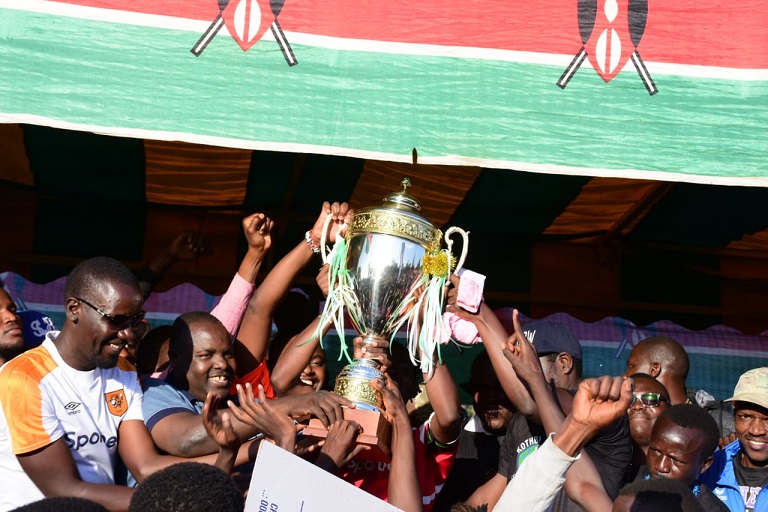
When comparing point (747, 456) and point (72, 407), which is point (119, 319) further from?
point (747, 456)

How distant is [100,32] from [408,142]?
54.6 inches

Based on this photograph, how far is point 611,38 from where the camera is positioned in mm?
4199

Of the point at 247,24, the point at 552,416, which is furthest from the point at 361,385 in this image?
the point at 247,24

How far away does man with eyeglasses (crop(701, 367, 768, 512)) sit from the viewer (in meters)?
4.26

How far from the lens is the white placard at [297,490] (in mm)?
2588

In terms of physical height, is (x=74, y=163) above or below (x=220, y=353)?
above

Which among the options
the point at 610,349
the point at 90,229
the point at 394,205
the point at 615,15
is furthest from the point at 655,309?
the point at 90,229

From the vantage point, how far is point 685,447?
369cm

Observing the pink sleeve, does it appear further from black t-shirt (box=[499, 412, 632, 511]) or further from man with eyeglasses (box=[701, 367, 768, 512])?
man with eyeglasses (box=[701, 367, 768, 512])

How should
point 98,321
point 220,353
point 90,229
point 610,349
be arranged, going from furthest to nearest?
point 610,349 → point 90,229 → point 220,353 → point 98,321

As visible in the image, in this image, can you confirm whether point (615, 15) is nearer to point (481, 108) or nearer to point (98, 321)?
point (481, 108)

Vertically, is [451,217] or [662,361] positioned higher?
[451,217]

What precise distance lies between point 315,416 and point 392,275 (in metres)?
0.70

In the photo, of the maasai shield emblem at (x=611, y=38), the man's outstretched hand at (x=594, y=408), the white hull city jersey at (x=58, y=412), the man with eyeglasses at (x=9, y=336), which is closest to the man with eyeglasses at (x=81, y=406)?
the white hull city jersey at (x=58, y=412)
